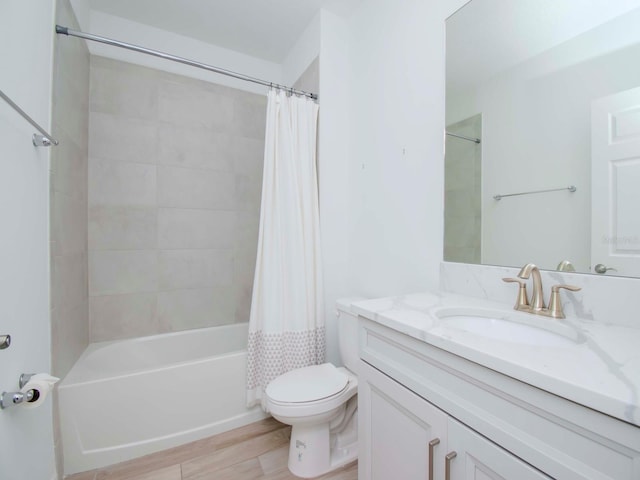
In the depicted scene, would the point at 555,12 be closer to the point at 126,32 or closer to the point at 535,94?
the point at 535,94

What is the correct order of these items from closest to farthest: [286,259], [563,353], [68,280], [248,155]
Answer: [563,353]
[68,280]
[286,259]
[248,155]

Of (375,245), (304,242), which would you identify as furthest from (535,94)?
(304,242)

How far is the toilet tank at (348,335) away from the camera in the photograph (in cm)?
147

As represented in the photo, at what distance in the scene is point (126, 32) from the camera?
1.96 m

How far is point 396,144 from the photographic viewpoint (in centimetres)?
151

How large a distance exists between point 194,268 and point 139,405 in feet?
3.21

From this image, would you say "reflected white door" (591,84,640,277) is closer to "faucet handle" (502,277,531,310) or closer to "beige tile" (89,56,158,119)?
→ "faucet handle" (502,277,531,310)

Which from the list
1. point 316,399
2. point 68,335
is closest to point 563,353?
point 316,399

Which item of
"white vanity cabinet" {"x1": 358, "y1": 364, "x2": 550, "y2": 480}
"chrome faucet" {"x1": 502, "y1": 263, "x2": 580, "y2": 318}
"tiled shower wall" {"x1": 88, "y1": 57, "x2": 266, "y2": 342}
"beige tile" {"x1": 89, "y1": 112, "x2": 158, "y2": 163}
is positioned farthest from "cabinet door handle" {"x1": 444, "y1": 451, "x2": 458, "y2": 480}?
"beige tile" {"x1": 89, "y1": 112, "x2": 158, "y2": 163}

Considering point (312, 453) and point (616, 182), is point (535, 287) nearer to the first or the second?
point (616, 182)

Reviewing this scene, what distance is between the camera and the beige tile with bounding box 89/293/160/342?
6.07 feet

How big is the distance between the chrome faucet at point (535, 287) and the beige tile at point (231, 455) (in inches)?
56.7

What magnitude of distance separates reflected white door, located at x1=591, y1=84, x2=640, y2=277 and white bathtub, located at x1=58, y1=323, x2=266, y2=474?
5.62ft

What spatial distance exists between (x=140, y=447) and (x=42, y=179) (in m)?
Result: 1.39
